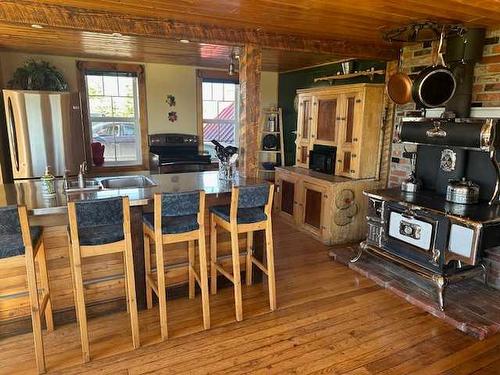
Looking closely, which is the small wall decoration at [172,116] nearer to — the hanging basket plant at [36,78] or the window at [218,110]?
the window at [218,110]

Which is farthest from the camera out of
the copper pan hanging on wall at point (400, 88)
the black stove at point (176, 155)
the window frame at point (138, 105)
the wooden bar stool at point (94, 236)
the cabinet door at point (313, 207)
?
the black stove at point (176, 155)

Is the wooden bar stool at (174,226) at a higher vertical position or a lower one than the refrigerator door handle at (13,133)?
lower

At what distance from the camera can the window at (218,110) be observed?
18.6 feet

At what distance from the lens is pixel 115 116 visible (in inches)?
208

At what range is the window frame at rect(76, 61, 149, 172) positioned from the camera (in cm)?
482

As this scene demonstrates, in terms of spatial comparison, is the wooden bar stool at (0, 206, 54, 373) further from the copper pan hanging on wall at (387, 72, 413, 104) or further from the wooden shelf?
the wooden shelf

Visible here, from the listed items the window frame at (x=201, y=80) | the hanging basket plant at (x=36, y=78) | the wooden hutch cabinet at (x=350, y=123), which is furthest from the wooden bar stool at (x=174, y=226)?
the window frame at (x=201, y=80)

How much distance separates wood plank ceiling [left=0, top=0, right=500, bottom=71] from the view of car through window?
1543 millimetres

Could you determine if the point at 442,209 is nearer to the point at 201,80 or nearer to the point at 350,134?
the point at 350,134

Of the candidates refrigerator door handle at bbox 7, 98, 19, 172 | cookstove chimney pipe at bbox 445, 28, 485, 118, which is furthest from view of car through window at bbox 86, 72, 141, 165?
cookstove chimney pipe at bbox 445, 28, 485, 118

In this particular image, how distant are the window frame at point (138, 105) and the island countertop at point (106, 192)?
2.32 m

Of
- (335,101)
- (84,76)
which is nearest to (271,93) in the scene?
(335,101)

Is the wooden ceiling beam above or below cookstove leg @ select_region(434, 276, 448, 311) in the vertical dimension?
above

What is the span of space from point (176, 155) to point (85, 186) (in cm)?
264
